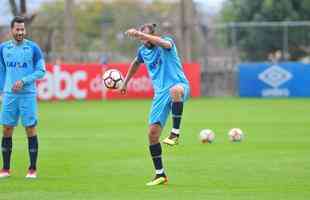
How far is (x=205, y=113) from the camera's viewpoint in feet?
99.1

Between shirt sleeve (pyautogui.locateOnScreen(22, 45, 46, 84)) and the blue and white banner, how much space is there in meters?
26.4

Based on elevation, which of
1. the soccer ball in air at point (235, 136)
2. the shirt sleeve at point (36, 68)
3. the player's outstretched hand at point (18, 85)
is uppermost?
the shirt sleeve at point (36, 68)

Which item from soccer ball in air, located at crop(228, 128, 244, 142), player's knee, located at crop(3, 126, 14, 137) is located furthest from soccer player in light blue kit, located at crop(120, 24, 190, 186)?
soccer ball in air, located at crop(228, 128, 244, 142)

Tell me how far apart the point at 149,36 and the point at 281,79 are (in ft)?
90.5

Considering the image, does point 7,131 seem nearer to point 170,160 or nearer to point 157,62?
point 157,62

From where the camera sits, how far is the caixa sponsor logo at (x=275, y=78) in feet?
129

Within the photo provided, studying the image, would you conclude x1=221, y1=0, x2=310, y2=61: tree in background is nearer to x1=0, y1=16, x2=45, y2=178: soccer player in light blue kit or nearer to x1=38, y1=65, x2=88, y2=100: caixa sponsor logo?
x1=38, y1=65, x2=88, y2=100: caixa sponsor logo

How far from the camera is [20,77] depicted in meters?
13.7

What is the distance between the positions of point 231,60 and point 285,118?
14676 millimetres

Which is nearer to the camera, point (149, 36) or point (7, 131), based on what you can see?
point (149, 36)

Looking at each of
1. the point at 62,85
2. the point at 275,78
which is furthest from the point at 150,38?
the point at 275,78

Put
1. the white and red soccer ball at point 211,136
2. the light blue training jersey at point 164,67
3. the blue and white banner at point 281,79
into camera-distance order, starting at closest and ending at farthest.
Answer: the light blue training jersey at point 164,67 < the white and red soccer ball at point 211,136 < the blue and white banner at point 281,79

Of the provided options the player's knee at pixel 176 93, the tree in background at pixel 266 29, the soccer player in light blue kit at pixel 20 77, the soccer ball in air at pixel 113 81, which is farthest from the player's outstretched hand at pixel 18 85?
the tree in background at pixel 266 29

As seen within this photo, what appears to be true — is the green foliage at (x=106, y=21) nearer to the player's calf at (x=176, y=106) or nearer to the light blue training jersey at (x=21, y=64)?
the light blue training jersey at (x=21, y=64)
